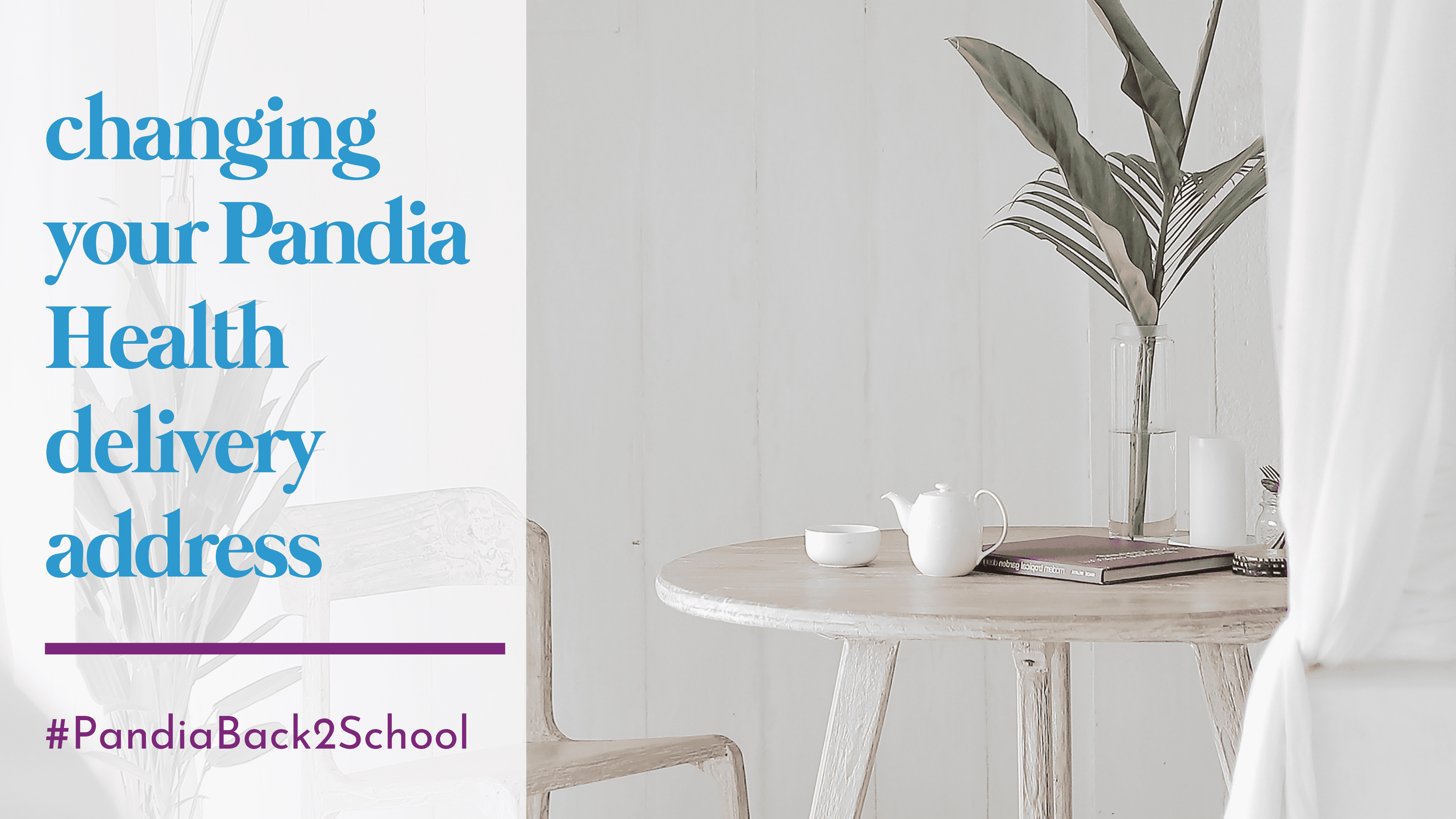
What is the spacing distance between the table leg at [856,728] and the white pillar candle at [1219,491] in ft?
1.47

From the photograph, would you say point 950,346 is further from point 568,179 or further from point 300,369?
point 300,369

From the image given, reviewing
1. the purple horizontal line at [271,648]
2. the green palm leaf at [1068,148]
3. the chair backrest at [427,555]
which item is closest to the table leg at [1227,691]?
the green palm leaf at [1068,148]

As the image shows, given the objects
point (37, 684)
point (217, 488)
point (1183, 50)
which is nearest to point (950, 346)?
point (1183, 50)

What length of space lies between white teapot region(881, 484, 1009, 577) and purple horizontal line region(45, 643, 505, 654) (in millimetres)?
770

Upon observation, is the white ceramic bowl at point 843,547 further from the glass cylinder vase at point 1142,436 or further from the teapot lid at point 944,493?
the glass cylinder vase at point 1142,436

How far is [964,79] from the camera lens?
203cm

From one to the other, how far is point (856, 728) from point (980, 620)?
27 cm

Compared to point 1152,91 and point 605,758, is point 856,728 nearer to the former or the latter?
point 605,758

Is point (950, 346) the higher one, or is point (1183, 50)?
point (1183, 50)

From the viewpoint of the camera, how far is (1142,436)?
1.41 metres

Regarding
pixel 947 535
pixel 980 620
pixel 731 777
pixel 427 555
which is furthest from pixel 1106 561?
pixel 427 555

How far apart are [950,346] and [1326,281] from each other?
1.34m

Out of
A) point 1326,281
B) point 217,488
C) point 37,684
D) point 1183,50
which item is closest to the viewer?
point 1326,281

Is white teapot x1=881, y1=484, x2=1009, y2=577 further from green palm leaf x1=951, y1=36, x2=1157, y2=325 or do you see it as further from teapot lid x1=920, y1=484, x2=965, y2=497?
green palm leaf x1=951, y1=36, x2=1157, y2=325
